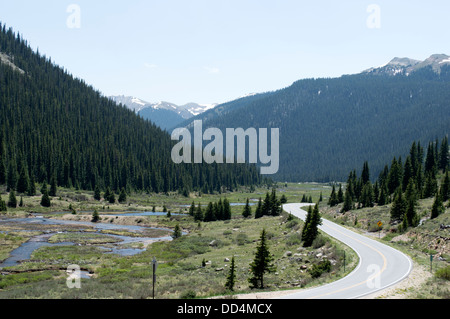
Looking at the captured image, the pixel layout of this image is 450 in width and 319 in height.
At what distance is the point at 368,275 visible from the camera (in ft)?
82.8

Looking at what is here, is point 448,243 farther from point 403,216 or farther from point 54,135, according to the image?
point 54,135

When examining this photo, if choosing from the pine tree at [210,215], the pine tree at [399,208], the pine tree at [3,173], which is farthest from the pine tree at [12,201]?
the pine tree at [399,208]

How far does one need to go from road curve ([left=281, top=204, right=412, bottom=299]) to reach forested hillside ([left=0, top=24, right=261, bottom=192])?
334 ft

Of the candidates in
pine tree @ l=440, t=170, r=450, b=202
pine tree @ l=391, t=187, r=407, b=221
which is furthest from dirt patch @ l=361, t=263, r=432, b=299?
pine tree @ l=440, t=170, r=450, b=202

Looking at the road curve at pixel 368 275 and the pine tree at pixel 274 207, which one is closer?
the road curve at pixel 368 275

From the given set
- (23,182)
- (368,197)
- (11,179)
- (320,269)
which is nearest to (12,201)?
(23,182)

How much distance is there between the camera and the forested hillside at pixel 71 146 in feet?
414

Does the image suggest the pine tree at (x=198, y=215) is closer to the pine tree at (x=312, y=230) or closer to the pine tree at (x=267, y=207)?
the pine tree at (x=267, y=207)

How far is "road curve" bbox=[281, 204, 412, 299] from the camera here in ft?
68.3

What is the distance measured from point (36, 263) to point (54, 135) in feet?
402

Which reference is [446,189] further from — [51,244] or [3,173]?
[3,173]

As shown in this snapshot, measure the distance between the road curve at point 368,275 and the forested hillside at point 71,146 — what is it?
101818 millimetres

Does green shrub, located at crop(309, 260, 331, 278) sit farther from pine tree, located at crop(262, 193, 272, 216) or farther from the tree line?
pine tree, located at crop(262, 193, 272, 216)

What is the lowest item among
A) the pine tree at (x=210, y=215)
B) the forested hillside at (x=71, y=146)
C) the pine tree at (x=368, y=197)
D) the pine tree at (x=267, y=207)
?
the pine tree at (x=210, y=215)
